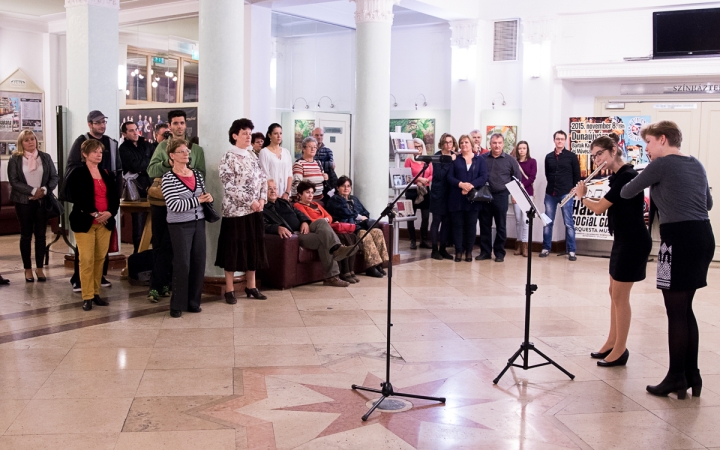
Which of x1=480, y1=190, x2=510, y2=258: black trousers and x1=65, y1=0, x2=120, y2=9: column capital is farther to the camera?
x1=480, y1=190, x2=510, y2=258: black trousers

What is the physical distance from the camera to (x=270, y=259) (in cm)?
829

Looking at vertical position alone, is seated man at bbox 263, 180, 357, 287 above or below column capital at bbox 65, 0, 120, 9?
below

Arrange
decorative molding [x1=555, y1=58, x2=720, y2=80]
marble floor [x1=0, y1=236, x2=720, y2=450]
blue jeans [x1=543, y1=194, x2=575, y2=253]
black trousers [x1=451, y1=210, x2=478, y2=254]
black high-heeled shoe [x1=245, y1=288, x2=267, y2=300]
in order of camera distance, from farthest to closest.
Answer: blue jeans [x1=543, y1=194, x2=575, y2=253] < black trousers [x1=451, y1=210, x2=478, y2=254] < decorative molding [x1=555, y1=58, x2=720, y2=80] < black high-heeled shoe [x1=245, y1=288, x2=267, y2=300] < marble floor [x1=0, y1=236, x2=720, y2=450]

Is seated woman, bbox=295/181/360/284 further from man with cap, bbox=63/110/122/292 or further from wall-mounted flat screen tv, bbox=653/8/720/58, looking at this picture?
wall-mounted flat screen tv, bbox=653/8/720/58

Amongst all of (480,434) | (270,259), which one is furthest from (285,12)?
(480,434)

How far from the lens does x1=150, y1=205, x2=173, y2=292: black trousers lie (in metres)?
7.37

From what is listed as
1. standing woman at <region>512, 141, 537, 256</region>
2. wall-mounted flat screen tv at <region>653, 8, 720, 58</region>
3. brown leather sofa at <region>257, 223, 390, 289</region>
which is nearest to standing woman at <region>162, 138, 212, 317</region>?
brown leather sofa at <region>257, 223, 390, 289</region>

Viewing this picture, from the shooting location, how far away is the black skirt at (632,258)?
5281 mm

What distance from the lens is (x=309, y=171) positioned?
29.8 feet

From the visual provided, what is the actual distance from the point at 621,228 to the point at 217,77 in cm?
414

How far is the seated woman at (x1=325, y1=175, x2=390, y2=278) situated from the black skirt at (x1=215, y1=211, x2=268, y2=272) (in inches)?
64.8

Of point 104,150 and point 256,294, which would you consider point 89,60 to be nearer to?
point 104,150

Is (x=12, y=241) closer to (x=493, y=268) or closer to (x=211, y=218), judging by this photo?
(x=211, y=218)

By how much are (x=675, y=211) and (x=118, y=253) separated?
6745 millimetres
